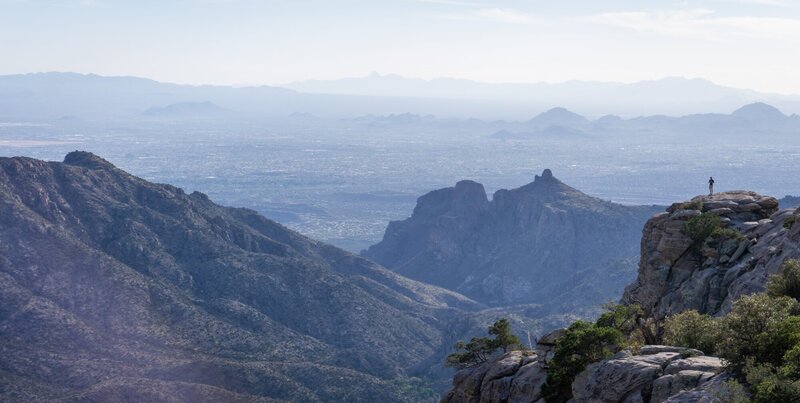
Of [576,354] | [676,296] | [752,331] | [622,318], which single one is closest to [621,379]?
[576,354]

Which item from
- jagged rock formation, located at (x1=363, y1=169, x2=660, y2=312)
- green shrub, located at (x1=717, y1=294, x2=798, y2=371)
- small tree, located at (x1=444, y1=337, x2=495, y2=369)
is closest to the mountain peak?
jagged rock formation, located at (x1=363, y1=169, x2=660, y2=312)

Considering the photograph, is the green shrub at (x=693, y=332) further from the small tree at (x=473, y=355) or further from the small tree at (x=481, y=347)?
the small tree at (x=473, y=355)

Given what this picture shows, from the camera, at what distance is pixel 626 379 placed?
33312mm

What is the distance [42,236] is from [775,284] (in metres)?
89.7

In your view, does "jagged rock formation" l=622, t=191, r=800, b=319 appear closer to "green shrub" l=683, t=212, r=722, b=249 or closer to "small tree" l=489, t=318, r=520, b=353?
"green shrub" l=683, t=212, r=722, b=249

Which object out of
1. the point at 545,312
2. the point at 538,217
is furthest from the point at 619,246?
the point at 545,312

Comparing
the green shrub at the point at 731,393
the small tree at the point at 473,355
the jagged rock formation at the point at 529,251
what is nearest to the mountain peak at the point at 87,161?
the jagged rock formation at the point at 529,251

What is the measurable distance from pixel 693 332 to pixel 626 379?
15.2 feet

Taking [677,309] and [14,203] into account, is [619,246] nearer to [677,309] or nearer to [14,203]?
[14,203]

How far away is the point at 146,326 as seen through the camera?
9556cm

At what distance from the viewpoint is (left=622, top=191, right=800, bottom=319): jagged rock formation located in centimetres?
4428

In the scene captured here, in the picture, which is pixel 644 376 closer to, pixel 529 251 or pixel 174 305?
pixel 174 305

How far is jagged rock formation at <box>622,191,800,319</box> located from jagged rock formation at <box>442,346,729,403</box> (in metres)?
10.2

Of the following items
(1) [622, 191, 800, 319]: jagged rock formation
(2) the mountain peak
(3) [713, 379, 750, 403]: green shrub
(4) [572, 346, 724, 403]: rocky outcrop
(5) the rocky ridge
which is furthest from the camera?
(2) the mountain peak
